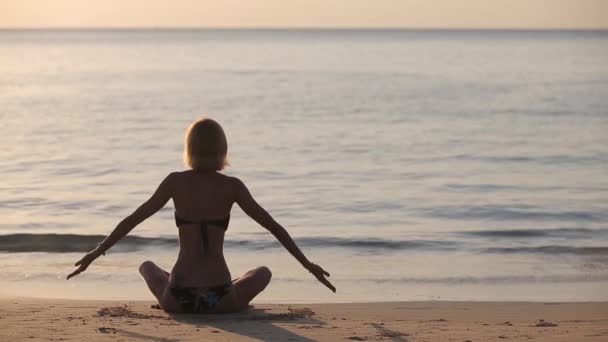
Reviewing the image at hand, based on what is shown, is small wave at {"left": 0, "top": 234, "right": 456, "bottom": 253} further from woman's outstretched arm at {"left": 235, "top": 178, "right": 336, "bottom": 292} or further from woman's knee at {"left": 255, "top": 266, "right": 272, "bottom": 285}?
woman's outstretched arm at {"left": 235, "top": 178, "right": 336, "bottom": 292}

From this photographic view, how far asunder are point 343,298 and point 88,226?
481 cm

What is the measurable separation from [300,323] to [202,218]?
2.79 feet

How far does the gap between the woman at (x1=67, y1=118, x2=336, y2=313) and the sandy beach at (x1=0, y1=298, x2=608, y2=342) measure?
0.12 metres

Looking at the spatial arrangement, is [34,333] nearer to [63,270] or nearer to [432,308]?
[432,308]

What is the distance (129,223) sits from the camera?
5797 mm

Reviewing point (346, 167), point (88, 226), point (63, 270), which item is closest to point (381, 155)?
point (346, 167)

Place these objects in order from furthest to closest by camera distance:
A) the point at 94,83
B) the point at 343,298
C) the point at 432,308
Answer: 1. the point at 94,83
2. the point at 343,298
3. the point at 432,308

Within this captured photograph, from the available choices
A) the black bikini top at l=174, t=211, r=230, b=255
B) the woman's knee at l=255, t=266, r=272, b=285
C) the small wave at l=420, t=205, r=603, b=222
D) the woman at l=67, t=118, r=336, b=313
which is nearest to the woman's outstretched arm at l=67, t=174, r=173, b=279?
the woman at l=67, t=118, r=336, b=313

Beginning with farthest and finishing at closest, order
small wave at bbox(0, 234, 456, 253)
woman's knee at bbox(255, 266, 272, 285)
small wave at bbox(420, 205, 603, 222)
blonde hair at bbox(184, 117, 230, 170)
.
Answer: small wave at bbox(420, 205, 603, 222)
small wave at bbox(0, 234, 456, 253)
woman's knee at bbox(255, 266, 272, 285)
blonde hair at bbox(184, 117, 230, 170)

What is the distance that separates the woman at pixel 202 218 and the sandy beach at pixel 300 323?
0.12 meters

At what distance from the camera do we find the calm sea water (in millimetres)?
9258

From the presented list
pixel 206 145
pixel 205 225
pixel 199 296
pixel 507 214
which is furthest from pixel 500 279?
pixel 507 214

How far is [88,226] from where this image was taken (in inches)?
471

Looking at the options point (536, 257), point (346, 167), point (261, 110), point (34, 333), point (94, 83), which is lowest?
point (34, 333)
